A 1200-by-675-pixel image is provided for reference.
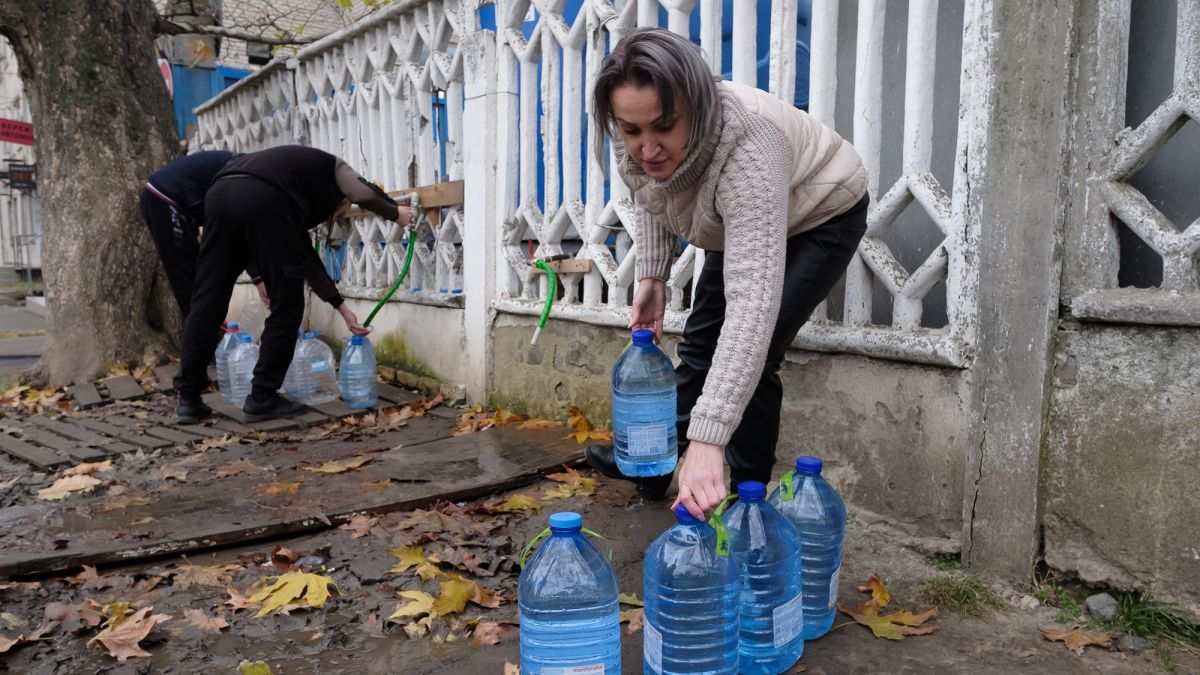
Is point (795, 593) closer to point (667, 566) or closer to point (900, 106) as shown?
point (667, 566)

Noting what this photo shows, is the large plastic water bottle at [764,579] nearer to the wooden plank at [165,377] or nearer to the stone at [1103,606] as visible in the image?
the stone at [1103,606]

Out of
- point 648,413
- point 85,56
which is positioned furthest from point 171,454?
point 85,56

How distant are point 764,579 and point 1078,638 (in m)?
0.94

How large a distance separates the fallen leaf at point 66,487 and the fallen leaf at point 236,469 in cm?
52

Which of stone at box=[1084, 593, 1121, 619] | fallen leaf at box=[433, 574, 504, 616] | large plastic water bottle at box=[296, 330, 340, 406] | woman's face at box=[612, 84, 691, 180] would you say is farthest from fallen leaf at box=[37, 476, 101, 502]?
stone at box=[1084, 593, 1121, 619]

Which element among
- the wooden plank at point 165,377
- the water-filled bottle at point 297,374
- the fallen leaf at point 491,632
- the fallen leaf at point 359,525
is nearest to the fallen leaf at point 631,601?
the fallen leaf at point 491,632

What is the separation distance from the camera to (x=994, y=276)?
2387 mm

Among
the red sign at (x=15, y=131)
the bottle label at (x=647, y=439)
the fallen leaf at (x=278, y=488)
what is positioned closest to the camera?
the bottle label at (x=647, y=439)

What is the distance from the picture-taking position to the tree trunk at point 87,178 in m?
6.04

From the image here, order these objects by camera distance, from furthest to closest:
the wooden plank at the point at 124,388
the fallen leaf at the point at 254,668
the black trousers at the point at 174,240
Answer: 1. the wooden plank at the point at 124,388
2. the black trousers at the point at 174,240
3. the fallen leaf at the point at 254,668

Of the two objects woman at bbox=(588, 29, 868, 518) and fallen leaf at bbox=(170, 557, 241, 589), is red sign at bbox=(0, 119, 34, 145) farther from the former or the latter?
woman at bbox=(588, 29, 868, 518)

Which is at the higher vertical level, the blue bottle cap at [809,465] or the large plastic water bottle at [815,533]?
the blue bottle cap at [809,465]

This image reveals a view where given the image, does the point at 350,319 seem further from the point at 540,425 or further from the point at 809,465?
the point at 809,465

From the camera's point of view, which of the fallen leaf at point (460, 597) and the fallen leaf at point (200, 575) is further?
the fallen leaf at point (200, 575)
